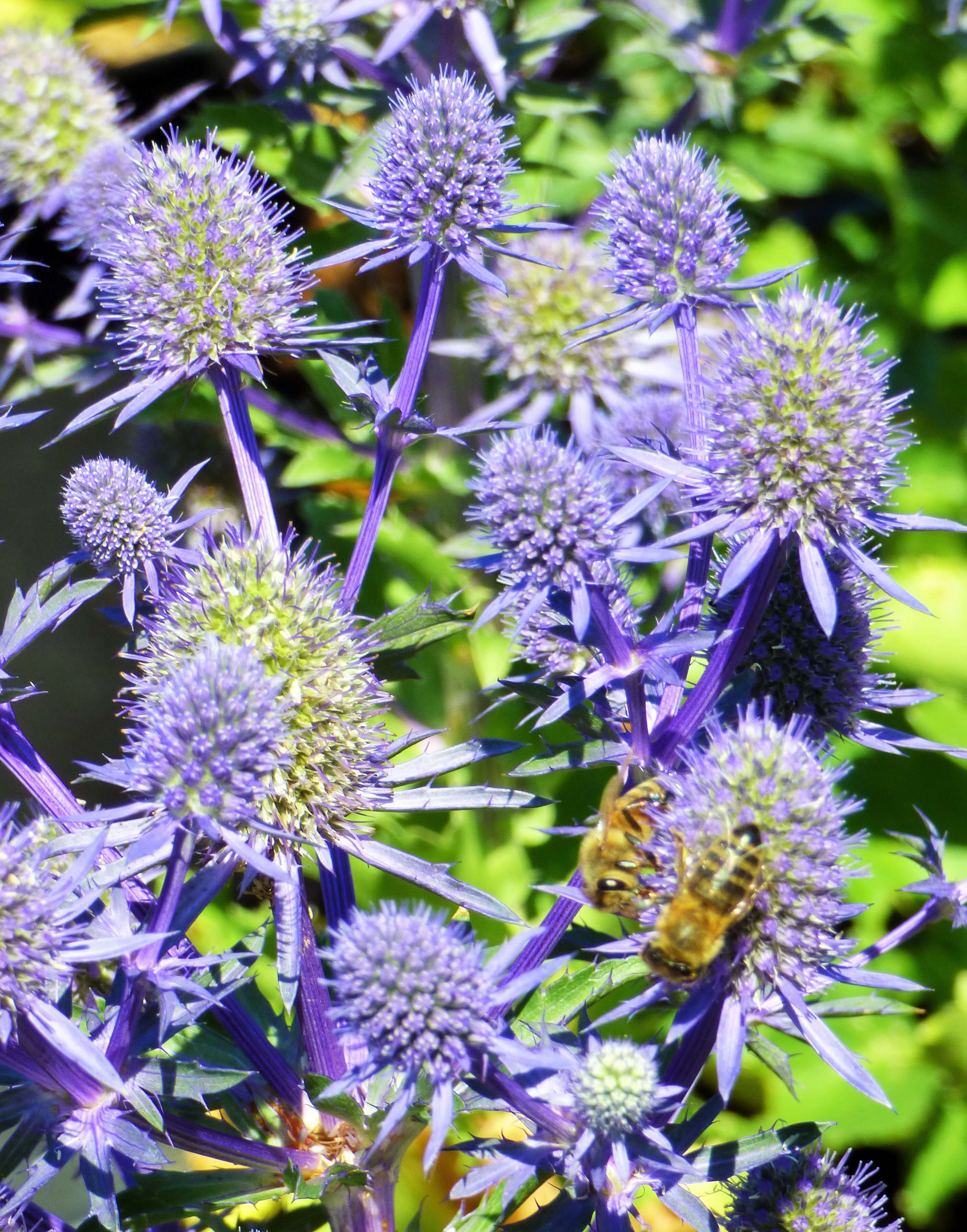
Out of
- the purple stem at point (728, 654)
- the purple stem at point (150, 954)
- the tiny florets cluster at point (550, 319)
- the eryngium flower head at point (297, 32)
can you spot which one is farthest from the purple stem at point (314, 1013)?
the eryngium flower head at point (297, 32)

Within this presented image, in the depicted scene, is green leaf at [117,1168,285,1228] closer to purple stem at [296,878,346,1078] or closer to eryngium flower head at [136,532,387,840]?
purple stem at [296,878,346,1078]

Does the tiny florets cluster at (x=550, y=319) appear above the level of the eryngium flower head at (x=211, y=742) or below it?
above

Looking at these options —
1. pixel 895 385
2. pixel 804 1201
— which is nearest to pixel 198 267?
pixel 804 1201

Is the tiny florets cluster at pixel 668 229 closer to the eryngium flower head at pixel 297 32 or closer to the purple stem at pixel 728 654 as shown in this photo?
the purple stem at pixel 728 654

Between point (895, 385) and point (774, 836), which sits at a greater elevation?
point (895, 385)

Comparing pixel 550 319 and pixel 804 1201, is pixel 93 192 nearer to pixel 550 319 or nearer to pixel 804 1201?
pixel 550 319
